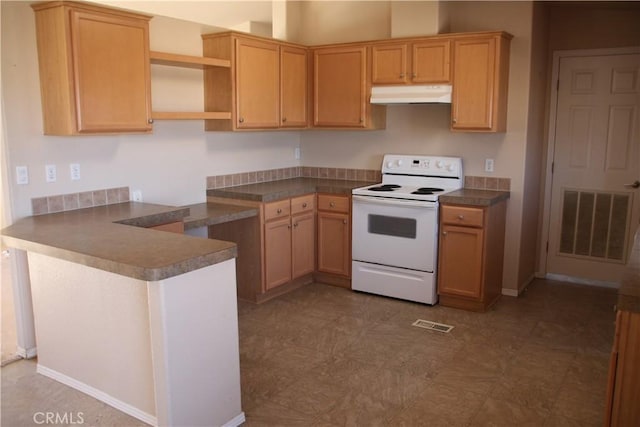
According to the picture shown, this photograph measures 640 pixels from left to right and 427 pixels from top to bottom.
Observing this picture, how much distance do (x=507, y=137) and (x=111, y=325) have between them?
3.43 m

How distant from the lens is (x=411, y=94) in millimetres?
4594

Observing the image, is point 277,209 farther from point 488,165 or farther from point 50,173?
point 488,165

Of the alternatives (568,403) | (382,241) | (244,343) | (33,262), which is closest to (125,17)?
(33,262)

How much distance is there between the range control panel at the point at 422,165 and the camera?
4781 mm

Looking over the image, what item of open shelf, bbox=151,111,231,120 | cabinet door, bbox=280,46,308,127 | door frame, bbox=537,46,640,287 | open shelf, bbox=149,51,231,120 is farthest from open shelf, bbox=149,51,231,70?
door frame, bbox=537,46,640,287

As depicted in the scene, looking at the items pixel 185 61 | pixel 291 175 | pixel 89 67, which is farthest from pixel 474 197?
pixel 89 67

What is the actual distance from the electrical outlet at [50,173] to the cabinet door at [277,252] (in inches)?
62.9

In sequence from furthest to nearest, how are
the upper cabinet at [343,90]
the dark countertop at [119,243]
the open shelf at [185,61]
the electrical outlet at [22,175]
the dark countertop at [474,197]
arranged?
the upper cabinet at [343,90] < the dark countertop at [474,197] < the open shelf at [185,61] < the electrical outlet at [22,175] < the dark countertop at [119,243]

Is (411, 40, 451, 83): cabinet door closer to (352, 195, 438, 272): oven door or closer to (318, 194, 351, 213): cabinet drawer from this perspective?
(352, 195, 438, 272): oven door

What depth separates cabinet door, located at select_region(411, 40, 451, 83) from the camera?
4.45 m

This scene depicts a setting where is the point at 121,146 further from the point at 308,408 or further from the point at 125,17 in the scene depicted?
the point at 308,408

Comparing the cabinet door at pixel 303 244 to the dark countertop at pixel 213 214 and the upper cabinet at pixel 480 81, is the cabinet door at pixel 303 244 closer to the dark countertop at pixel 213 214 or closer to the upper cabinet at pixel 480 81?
the dark countertop at pixel 213 214

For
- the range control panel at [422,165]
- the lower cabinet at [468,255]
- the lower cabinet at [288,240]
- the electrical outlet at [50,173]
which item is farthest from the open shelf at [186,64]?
the lower cabinet at [468,255]
